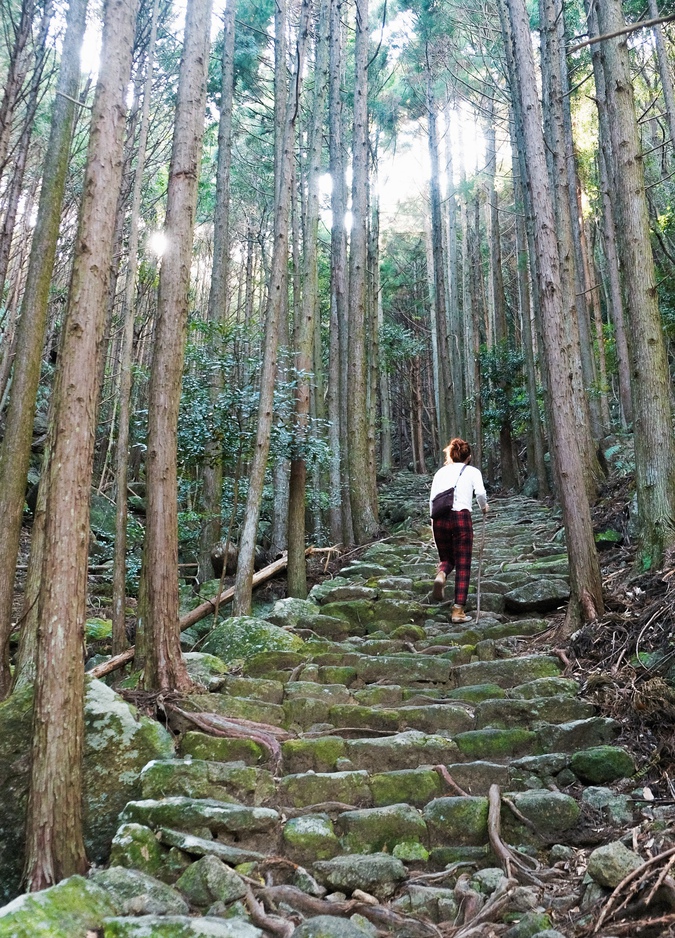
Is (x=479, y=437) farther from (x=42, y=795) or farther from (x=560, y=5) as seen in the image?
(x=42, y=795)

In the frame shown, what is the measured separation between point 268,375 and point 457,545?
280 centimetres

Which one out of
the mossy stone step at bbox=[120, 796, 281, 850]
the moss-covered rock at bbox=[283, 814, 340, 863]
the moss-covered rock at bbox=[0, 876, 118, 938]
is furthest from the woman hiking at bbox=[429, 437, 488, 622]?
the moss-covered rock at bbox=[0, 876, 118, 938]

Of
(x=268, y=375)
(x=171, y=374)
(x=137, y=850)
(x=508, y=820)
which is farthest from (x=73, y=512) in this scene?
(x=268, y=375)

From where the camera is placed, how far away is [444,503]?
666 centimetres

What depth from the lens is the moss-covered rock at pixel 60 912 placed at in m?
2.27

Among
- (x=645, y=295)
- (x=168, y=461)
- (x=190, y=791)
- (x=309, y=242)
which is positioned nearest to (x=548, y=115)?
(x=309, y=242)

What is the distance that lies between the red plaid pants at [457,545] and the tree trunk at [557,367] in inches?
42.7

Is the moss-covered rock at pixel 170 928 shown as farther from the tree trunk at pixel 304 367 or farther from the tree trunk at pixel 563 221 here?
the tree trunk at pixel 563 221

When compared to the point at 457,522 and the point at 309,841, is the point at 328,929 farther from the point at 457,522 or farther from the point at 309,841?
the point at 457,522

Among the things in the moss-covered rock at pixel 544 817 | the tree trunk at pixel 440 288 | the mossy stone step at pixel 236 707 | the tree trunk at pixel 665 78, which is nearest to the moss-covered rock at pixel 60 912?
the mossy stone step at pixel 236 707

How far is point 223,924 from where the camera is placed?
253 cm

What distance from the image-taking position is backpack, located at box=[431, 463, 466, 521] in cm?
664

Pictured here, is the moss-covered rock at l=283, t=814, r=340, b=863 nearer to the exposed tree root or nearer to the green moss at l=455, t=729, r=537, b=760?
the exposed tree root

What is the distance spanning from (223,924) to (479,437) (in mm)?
16841
